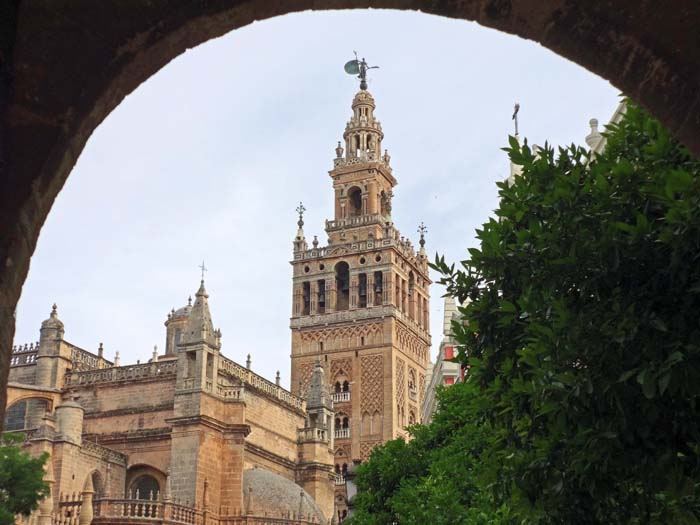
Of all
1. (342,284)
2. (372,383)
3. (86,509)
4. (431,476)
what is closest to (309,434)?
(86,509)

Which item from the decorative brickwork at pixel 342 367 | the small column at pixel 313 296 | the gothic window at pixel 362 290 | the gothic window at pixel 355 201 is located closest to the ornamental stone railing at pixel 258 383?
the decorative brickwork at pixel 342 367

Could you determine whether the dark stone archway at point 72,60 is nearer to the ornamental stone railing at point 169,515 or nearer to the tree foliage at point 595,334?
the tree foliage at point 595,334

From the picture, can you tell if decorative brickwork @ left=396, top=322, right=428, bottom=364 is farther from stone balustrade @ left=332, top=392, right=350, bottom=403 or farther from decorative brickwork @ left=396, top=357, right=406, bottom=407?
stone balustrade @ left=332, top=392, right=350, bottom=403

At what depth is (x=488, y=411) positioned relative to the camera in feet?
30.0

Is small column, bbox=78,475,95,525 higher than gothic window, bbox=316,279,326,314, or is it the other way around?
gothic window, bbox=316,279,326,314

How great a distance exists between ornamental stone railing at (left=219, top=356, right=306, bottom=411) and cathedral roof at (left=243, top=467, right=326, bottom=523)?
13.5ft

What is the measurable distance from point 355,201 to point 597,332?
59183 mm

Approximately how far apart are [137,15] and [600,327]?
476 centimetres

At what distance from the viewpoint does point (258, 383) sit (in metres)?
41.3

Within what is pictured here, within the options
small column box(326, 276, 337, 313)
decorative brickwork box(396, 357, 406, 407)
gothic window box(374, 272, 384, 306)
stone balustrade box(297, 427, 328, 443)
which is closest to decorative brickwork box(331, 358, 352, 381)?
decorative brickwork box(396, 357, 406, 407)

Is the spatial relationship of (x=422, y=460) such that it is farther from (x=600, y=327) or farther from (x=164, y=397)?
(x=164, y=397)

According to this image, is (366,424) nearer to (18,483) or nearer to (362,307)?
(362,307)

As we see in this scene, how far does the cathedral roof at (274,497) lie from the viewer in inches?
1398

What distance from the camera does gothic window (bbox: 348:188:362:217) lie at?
65.6m
